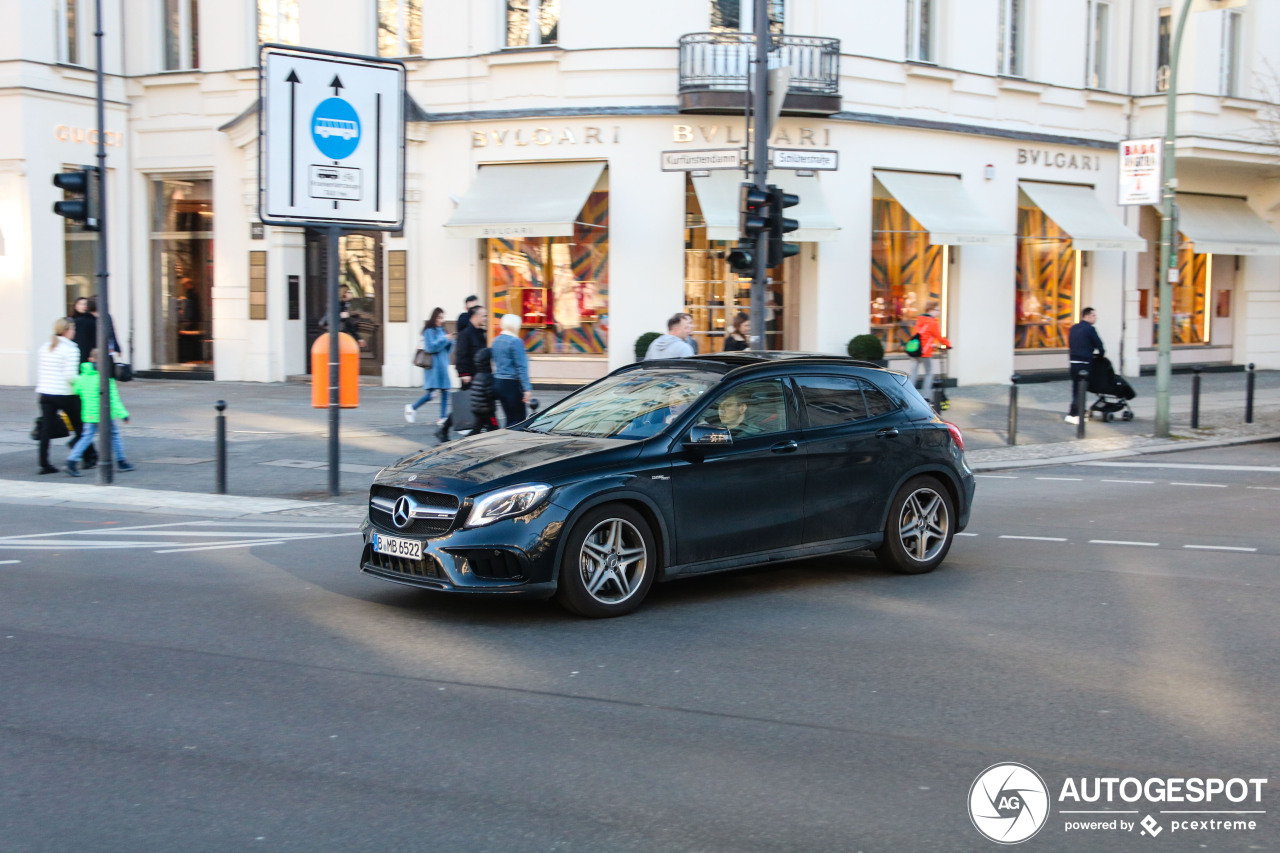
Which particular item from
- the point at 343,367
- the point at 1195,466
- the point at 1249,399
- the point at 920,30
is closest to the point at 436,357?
the point at 343,367

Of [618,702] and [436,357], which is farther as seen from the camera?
[436,357]

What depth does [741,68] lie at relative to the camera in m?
22.8

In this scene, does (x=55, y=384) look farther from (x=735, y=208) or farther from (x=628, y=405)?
(x=735, y=208)

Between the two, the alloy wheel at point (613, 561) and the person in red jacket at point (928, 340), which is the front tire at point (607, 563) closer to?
the alloy wheel at point (613, 561)

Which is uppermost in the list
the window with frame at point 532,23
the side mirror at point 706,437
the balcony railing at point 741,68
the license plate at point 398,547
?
the window with frame at point 532,23

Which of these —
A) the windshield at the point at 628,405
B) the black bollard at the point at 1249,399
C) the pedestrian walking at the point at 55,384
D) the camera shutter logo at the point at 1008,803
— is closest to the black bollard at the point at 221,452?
Result: the pedestrian walking at the point at 55,384

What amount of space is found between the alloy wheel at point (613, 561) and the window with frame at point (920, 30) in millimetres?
19247

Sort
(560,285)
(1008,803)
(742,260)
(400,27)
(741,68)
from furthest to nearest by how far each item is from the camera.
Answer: (400,27), (560,285), (741,68), (742,260), (1008,803)

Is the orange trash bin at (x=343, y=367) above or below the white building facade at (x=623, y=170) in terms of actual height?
below

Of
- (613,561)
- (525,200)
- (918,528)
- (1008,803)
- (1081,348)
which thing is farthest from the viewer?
(525,200)

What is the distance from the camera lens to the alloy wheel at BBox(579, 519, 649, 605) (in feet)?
24.8

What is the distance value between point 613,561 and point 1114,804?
347cm

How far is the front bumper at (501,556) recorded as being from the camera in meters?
7.27

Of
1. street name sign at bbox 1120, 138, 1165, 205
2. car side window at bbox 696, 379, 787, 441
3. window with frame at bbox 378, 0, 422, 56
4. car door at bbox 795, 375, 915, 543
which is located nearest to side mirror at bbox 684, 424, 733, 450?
car side window at bbox 696, 379, 787, 441
